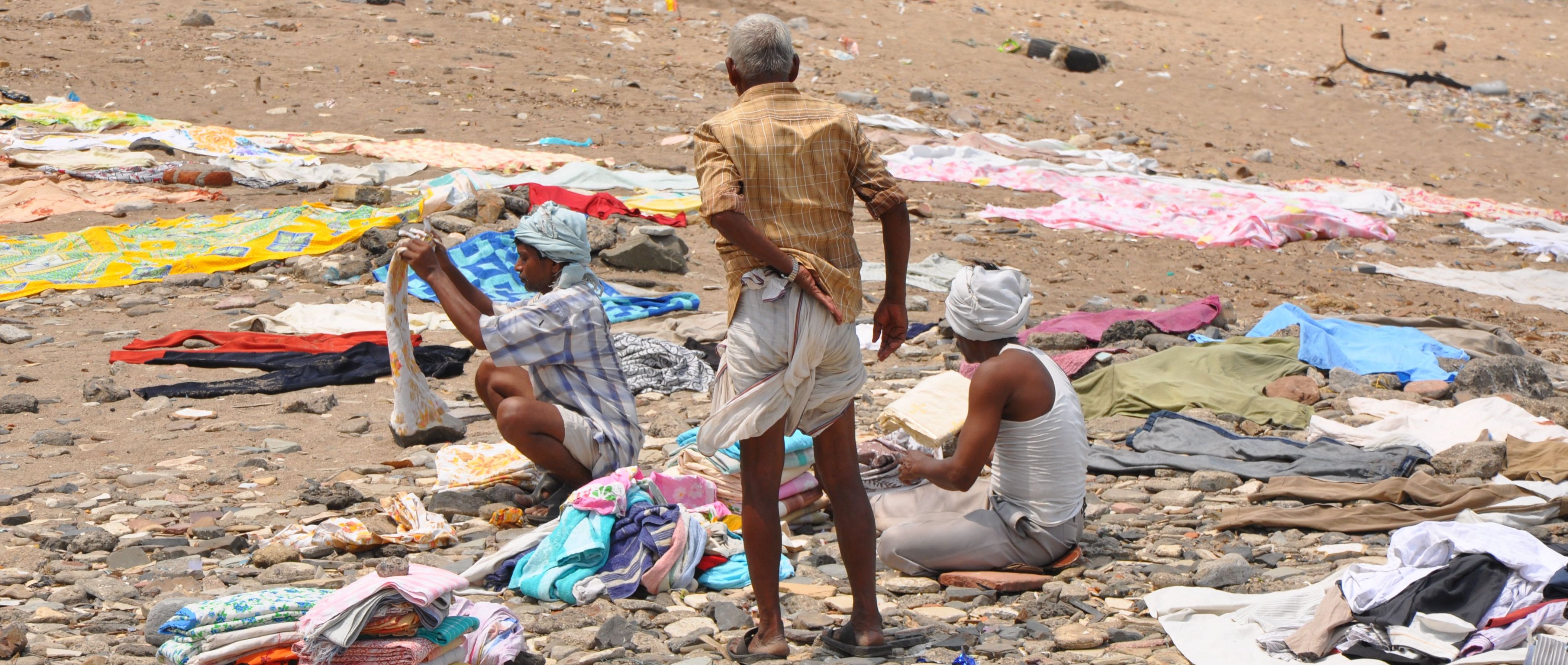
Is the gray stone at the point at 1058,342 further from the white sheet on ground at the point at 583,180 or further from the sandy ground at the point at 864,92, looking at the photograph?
the white sheet on ground at the point at 583,180

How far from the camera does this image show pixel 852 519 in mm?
3178

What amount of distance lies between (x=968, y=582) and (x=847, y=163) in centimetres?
143

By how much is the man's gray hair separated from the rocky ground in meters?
1.45

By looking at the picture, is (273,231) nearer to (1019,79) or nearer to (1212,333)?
(1212,333)

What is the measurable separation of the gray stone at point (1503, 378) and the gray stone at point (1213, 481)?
2.11m

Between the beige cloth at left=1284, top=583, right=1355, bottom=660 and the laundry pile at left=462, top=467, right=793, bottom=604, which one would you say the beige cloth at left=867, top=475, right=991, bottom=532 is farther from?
the beige cloth at left=1284, top=583, right=1355, bottom=660

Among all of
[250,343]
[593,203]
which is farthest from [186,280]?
[593,203]

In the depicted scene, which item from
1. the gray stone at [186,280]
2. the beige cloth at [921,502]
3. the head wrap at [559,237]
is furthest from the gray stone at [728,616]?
the gray stone at [186,280]

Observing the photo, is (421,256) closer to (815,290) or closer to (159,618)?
(159,618)

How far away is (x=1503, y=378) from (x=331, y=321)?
21.2ft

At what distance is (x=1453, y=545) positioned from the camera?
3.17m

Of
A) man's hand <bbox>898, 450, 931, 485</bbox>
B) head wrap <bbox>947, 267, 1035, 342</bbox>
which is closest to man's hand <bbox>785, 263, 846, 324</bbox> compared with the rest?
head wrap <bbox>947, 267, 1035, 342</bbox>

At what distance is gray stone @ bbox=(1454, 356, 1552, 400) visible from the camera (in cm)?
632

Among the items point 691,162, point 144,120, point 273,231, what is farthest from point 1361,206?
point 144,120
